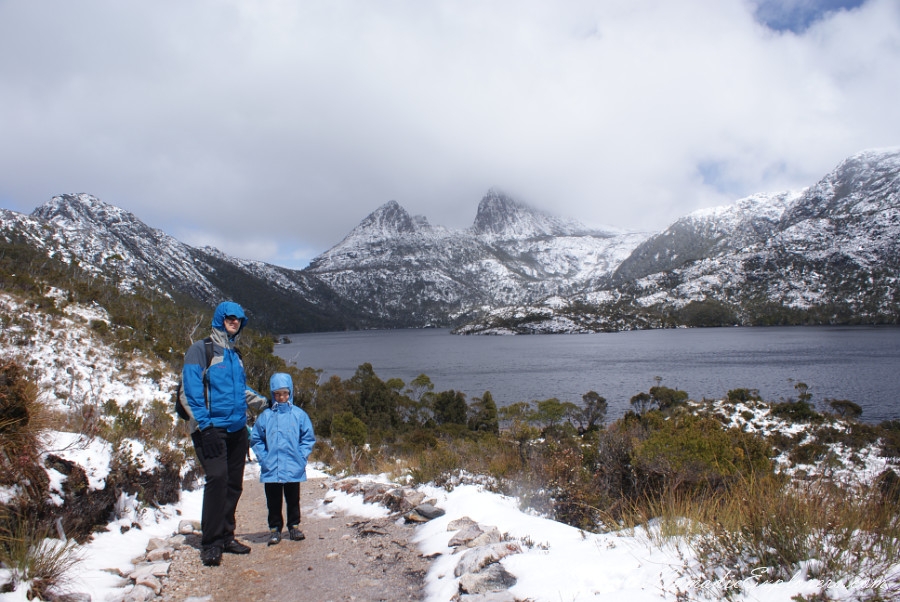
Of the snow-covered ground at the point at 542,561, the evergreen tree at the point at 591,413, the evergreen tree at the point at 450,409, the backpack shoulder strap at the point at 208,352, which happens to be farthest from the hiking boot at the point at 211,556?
the evergreen tree at the point at 591,413

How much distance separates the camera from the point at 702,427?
6.85 metres

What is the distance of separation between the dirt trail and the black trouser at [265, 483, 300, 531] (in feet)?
0.86

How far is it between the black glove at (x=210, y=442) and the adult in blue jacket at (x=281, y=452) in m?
0.55

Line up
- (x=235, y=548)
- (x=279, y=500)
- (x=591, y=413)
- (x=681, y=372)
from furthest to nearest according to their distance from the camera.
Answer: (x=681, y=372) → (x=591, y=413) → (x=279, y=500) → (x=235, y=548)

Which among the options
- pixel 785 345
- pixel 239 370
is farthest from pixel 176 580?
pixel 785 345

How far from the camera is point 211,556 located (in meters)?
4.74

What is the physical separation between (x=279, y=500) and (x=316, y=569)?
3.72ft

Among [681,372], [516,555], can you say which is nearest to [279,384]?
[516,555]

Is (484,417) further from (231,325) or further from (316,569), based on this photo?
(231,325)

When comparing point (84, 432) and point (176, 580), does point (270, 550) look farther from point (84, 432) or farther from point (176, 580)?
point (84, 432)

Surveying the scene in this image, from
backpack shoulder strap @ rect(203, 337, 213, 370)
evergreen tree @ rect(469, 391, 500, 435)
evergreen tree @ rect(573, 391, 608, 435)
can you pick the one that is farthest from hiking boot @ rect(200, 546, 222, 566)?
evergreen tree @ rect(573, 391, 608, 435)

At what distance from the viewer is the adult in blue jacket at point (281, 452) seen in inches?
216

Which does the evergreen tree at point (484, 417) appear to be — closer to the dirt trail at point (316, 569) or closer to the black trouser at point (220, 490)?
the dirt trail at point (316, 569)

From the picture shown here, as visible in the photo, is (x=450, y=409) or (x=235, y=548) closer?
(x=235, y=548)
